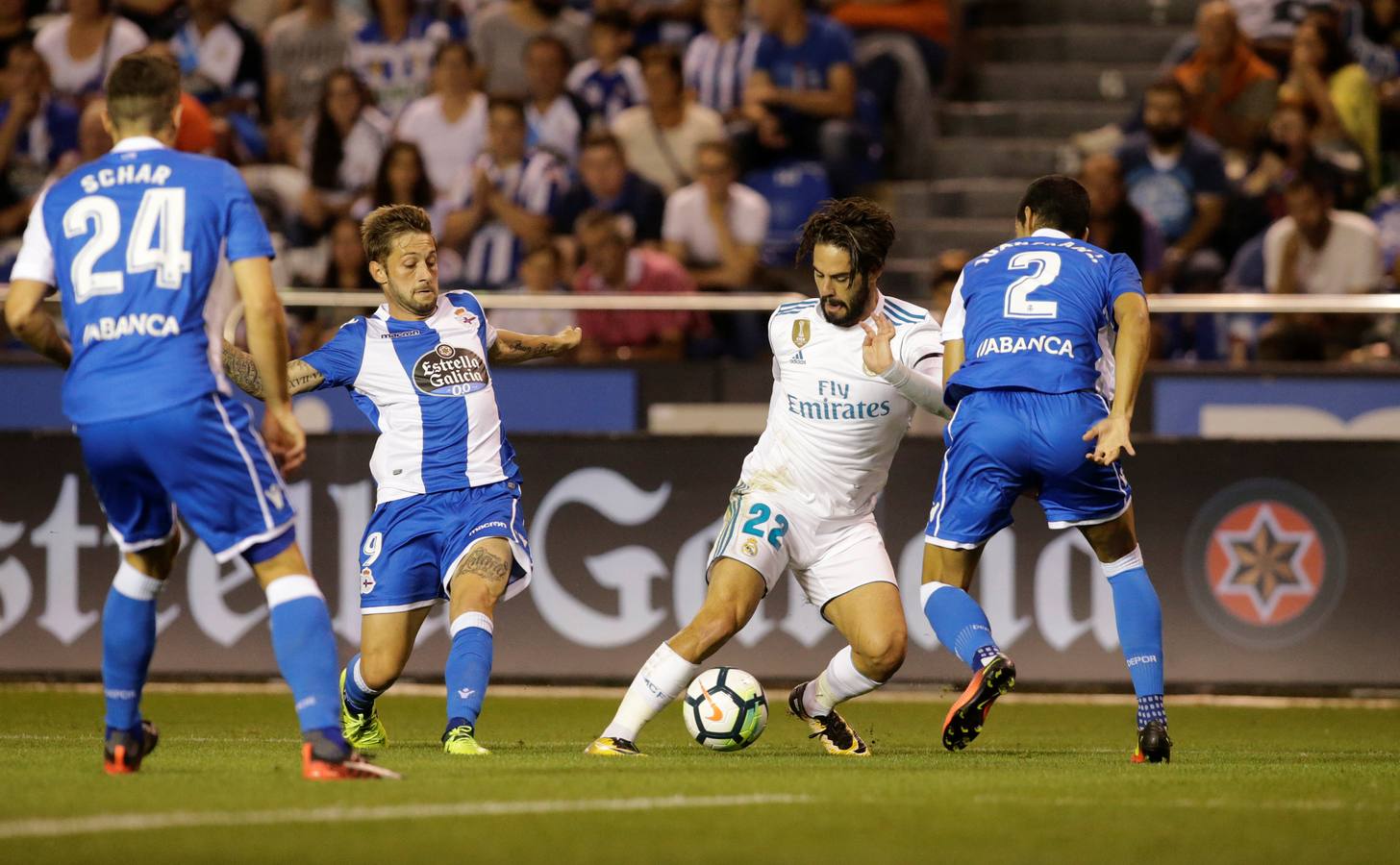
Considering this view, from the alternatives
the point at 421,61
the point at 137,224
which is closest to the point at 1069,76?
the point at 421,61

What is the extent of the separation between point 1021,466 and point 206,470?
2.86 metres

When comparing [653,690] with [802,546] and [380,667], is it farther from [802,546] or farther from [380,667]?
[380,667]

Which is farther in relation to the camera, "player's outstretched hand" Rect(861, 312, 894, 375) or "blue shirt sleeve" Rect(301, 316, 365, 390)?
"blue shirt sleeve" Rect(301, 316, 365, 390)

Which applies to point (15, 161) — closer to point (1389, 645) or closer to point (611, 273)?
point (611, 273)

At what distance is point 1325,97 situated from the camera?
44.6 feet

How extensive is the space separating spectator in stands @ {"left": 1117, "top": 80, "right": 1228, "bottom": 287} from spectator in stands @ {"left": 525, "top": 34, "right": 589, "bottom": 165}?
3876 mm

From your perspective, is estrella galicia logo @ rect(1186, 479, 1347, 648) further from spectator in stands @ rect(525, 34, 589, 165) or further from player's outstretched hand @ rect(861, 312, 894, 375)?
spectator in stands @ rect(525, 34, 589, 165)

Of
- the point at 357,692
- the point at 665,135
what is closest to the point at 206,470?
the point at 357,692

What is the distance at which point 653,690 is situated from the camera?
23.0 ft

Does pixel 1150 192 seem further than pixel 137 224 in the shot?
Yes

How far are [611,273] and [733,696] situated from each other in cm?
547

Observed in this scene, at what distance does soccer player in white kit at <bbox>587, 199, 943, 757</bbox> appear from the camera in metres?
7.20

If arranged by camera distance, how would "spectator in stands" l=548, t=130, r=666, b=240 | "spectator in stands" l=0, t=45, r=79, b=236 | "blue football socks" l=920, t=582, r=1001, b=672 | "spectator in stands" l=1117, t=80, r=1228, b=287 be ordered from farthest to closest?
1. "spectator in stands" l=0, t=45, r=79, b=236
2. "spectator in stands" l=548, t=130, r=666, b=240
3. "spectator in stands" l=1117, t=80, r=1228, b=287
4. "blue football socks" l=920, t=582, r=1001, b=672

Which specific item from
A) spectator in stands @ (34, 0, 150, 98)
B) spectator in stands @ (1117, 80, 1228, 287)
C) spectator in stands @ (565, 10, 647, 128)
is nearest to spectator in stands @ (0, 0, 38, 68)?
spectator in stands @ (34, 0, 150, 98)
